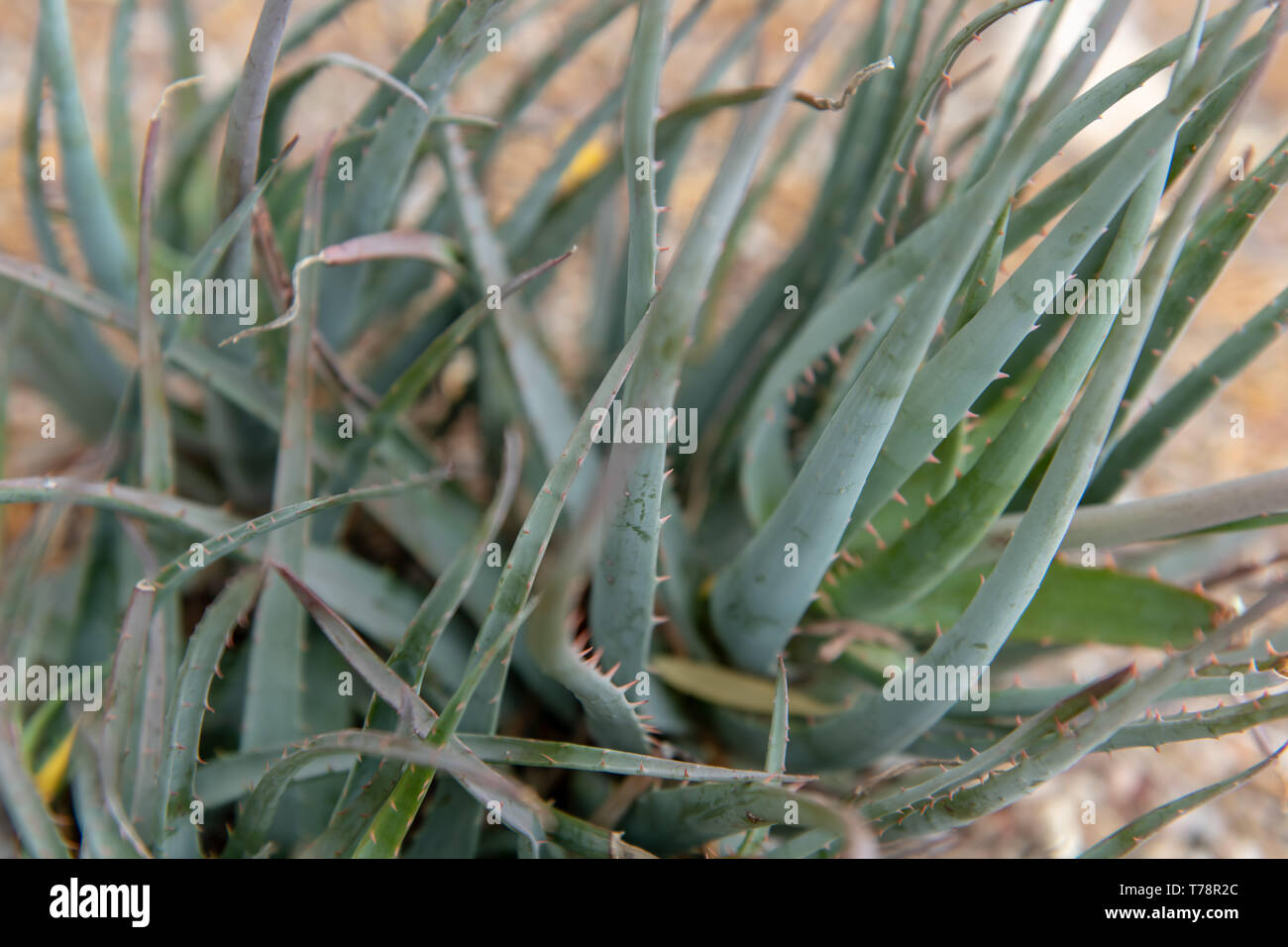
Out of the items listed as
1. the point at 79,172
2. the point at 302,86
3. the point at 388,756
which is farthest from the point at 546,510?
the point at 79,172

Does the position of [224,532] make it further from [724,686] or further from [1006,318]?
[1006,318]

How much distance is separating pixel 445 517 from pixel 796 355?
0.34m

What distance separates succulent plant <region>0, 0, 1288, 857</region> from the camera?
447 mm

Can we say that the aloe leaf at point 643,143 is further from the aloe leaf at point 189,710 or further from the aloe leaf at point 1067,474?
the aloe leaf at point 189,710

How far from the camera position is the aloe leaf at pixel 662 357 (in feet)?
1.24

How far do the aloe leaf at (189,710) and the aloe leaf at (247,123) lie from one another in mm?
283

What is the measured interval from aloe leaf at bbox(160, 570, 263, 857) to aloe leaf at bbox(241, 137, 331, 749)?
0.09m

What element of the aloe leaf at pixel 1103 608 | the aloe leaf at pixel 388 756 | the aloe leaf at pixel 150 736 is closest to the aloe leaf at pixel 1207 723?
the aloe leaf at pixel 1103 608

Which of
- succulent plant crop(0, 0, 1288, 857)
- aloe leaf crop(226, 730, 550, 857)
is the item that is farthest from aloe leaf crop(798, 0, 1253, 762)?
aloe leaf crop(226, 730, 550, 857)

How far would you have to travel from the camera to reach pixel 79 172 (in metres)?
0.74

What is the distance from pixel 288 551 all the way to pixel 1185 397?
683 millimetres

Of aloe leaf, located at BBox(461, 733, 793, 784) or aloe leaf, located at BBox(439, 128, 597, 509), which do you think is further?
aloe leaf, located at BBox(439, 128, 597, 509)

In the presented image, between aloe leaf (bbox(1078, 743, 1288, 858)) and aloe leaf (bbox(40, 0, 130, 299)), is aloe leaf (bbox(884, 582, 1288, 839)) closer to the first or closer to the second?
aloe leaf (bbox(1078, 743, 1288, 858))
